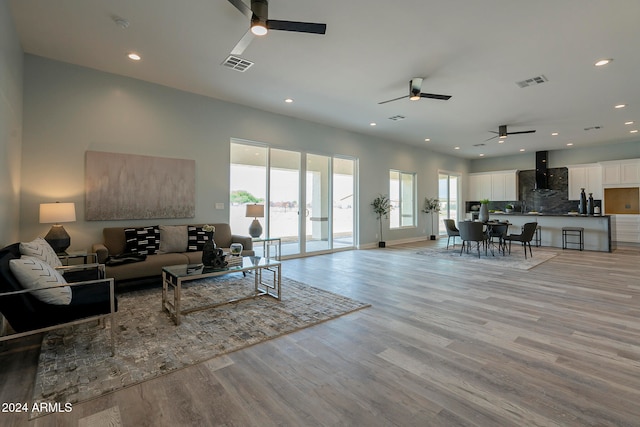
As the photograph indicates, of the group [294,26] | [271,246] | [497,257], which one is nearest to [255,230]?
[271,246]

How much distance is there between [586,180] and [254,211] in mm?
10892

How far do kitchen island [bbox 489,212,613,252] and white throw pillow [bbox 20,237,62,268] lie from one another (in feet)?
34.7

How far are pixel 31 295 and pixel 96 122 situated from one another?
130 inches

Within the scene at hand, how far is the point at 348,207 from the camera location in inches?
326

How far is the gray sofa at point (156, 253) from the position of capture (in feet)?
12.8

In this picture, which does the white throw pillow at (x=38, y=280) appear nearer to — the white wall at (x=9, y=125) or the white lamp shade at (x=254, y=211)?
the white wall at (x=9, y=125)

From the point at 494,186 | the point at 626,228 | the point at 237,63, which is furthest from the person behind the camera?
the point at 494,186

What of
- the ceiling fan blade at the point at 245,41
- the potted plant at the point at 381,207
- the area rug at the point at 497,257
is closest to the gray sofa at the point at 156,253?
the ceiling fan blade at the point at 245,41

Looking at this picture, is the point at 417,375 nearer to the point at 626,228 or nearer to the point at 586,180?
the point at 626,228

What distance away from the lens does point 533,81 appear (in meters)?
4.78

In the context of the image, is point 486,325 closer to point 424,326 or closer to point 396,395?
point 424,326

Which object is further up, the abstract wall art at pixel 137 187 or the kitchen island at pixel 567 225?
the abstract wall art at pixel 137 187

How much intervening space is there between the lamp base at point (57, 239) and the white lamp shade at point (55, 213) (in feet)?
0.46

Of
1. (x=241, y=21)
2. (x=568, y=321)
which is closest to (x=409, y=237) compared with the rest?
(x=568, y=321)
